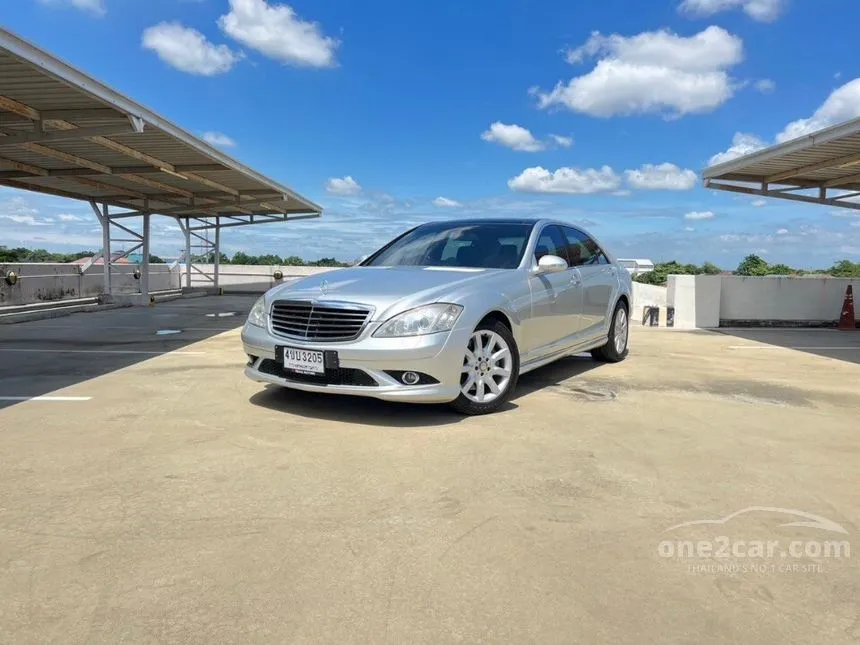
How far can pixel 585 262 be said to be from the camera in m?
6.68

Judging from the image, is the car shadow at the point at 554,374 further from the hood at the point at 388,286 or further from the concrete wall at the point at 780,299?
the concrete wall at the point at 780,299

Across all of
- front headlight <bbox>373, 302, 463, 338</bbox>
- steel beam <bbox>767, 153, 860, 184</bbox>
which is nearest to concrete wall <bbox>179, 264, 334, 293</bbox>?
steel beam <bbox>767, 153, 860, 184</bbox>

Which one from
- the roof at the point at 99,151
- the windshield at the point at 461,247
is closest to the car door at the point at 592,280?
the windshield at the point at 461,247

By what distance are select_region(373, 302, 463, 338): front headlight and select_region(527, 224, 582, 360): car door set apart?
111 centimetres

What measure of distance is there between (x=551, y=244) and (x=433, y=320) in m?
2.18

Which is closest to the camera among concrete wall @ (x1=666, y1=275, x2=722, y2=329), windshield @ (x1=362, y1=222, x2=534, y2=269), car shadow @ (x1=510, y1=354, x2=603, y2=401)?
windshield @ (x1=362, y1=222, x2=534, y2=269)

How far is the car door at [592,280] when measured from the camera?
643cm

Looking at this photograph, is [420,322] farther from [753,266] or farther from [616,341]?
[753,266]

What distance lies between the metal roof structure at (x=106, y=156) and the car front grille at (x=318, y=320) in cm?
440

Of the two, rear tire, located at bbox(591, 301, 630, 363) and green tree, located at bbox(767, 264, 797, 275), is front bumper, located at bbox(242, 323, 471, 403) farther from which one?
green tree, located at bbox(767, 264, 797, 275)

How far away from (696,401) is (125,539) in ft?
14.8

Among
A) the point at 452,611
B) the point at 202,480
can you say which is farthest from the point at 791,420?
the point at 202,480

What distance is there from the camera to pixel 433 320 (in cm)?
436

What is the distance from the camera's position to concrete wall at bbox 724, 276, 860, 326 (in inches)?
481
